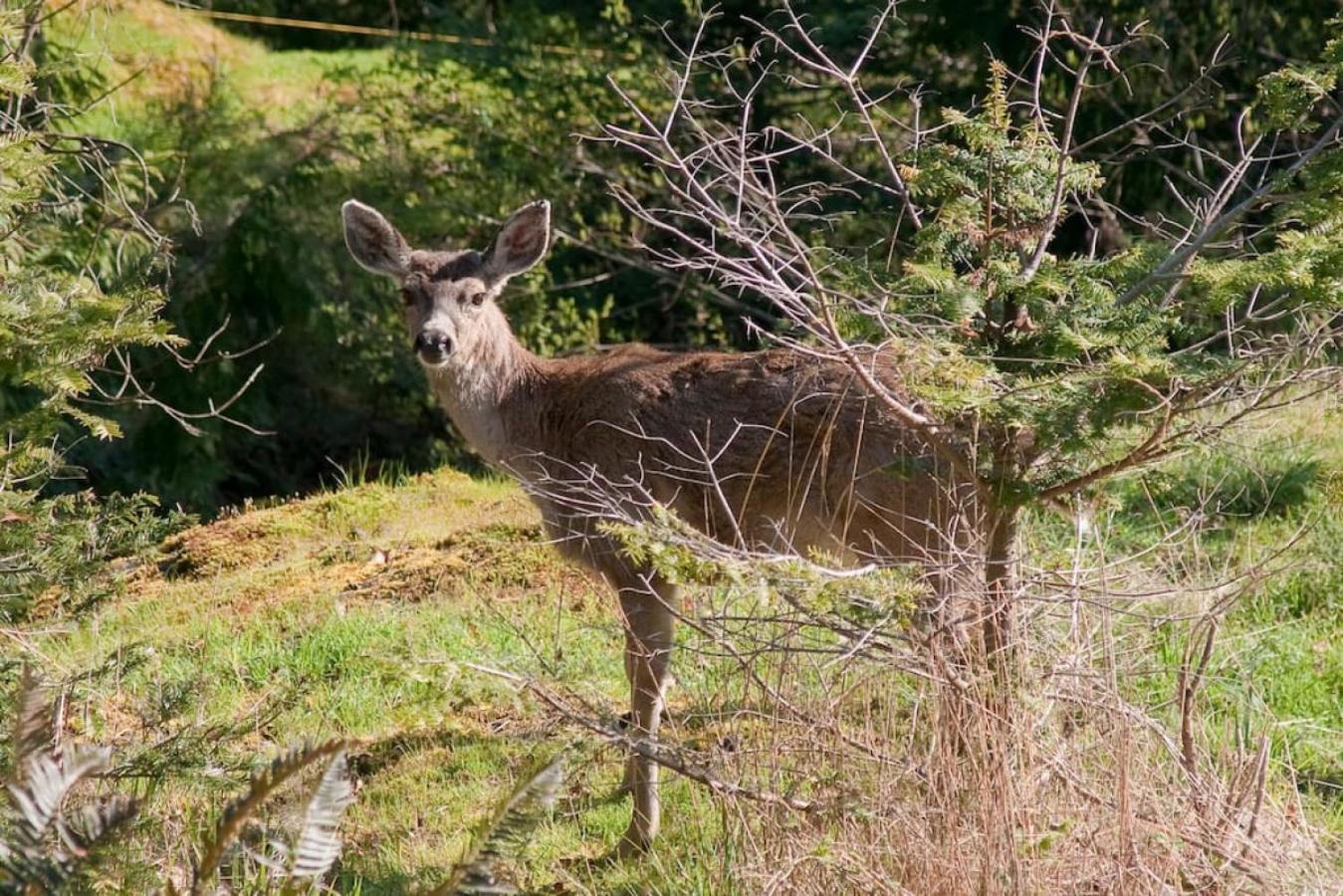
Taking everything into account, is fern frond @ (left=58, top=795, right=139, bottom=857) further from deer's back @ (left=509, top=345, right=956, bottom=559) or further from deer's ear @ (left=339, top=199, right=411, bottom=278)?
deer's ear @ (left=339, top=199, right=411, bottom=278)

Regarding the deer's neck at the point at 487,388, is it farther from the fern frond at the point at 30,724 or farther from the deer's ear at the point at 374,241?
the fern frond at the point at 30,724

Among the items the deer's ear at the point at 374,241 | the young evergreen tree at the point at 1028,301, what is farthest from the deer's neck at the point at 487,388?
the young evergreen tree at the point at 1028,301

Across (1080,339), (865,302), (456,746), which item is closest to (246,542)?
(456,746)

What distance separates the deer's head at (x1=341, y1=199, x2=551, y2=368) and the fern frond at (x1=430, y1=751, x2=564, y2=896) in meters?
3.87

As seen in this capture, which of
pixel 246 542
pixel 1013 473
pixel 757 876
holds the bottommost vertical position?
pixel 246 542

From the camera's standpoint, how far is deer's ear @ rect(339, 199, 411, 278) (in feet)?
27.0

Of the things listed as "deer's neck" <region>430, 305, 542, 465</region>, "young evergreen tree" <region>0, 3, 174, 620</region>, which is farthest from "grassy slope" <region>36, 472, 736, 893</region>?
"deer's neck" <region>430, 305, 542, 465</region>

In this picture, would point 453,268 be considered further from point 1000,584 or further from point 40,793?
point 40,793

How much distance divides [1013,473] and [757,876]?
1.36m

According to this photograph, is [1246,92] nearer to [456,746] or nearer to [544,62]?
[544,62]

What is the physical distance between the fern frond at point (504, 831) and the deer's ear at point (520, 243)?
4.41 m

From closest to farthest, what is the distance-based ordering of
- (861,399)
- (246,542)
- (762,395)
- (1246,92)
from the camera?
(861,399)
(762,395)
(246,542)
(1246,92)

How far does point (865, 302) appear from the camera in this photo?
17.0 ft

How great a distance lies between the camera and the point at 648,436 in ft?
23.7
